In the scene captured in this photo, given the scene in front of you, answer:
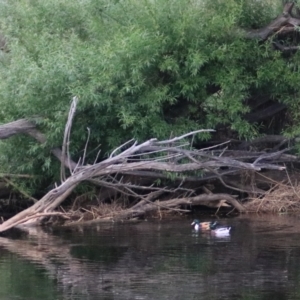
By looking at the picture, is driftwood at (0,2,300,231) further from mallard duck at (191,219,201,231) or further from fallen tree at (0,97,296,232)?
mallard duck at (191,219,201,231)

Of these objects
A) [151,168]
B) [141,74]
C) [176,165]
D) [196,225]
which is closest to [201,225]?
[196,225]

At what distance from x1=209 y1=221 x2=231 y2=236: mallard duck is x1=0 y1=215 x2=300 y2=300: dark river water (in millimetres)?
221

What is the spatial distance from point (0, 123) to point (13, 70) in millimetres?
1452

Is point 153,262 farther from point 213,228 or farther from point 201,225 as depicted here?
point 201,225

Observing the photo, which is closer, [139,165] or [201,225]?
[139,165]

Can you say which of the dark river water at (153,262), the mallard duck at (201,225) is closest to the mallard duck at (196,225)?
the mallard duck at (201,225)

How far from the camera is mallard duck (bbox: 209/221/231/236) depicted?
17.7 m

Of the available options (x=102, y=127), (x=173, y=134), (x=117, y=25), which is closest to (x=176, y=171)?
(x=173, y=134)

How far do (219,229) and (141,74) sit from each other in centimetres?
406

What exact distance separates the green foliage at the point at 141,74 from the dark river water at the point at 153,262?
2.44 m

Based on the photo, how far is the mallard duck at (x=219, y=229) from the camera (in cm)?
1767

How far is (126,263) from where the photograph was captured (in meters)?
14.7

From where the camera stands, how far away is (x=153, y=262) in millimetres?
14625

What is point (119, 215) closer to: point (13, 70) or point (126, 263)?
point (13, 70)
